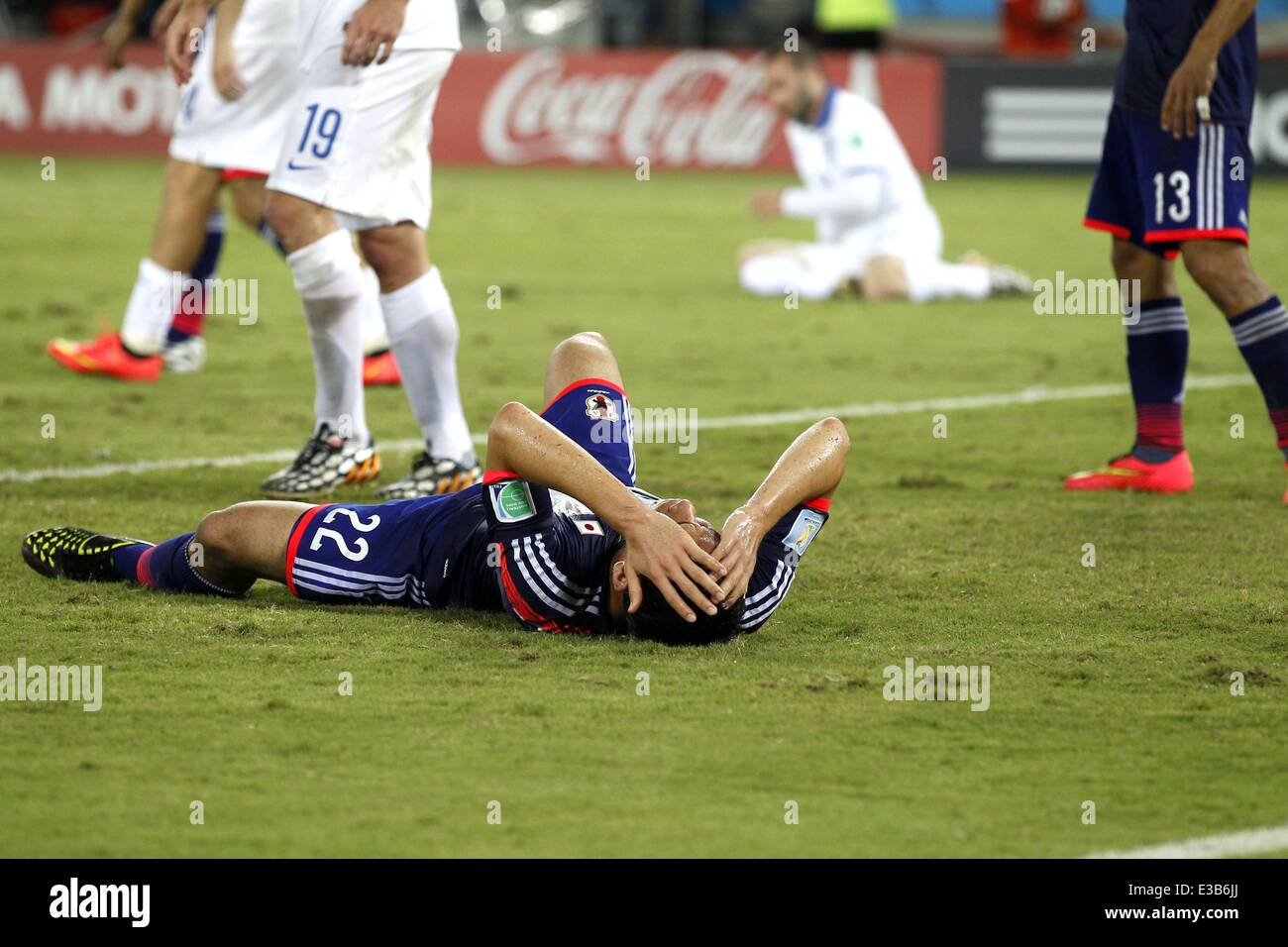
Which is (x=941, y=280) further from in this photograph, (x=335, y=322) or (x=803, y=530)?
(x=803, y=530)

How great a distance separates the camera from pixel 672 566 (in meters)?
4.01

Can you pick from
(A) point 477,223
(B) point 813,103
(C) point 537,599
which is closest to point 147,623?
(C) point 537,599

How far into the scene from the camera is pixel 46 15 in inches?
915

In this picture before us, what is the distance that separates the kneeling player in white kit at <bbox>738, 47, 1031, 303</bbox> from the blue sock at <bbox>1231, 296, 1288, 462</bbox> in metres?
5.50

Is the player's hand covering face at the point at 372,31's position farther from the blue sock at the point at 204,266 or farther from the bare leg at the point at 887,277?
the bare leg at the point at 887,277

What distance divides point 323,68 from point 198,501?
4.38 feet

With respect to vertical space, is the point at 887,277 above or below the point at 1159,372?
above

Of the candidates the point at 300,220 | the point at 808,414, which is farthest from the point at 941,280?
the point at 300,220

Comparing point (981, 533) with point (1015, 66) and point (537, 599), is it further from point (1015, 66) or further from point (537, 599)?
point (1015, 66)

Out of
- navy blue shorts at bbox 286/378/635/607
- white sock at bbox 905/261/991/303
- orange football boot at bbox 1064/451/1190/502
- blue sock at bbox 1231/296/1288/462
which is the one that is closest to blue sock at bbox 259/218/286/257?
navy blue shorts at bbox 286/378/635/607

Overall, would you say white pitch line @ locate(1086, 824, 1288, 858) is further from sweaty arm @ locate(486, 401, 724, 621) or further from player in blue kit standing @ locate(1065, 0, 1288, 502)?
player in blue kit standing @ locate(1065, 0, 1288, 502)

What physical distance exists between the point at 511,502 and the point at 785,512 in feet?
1.92

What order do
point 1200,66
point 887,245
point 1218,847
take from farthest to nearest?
point 887,245 < point 1200,66 < point 1218,847

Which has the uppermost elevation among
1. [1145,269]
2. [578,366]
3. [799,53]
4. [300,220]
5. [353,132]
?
[799,53]
